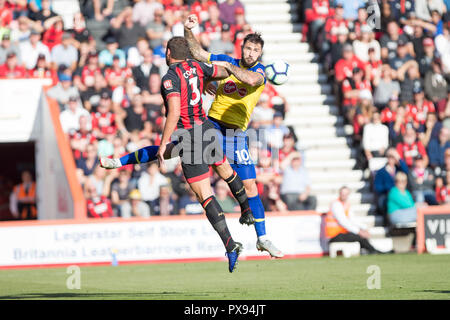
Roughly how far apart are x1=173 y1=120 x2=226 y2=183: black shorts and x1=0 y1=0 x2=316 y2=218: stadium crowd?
250 inches

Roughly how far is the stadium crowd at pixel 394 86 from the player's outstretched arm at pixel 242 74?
26.0ft

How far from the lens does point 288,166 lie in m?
18.5

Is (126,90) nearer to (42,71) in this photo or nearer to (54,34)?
(42,71)

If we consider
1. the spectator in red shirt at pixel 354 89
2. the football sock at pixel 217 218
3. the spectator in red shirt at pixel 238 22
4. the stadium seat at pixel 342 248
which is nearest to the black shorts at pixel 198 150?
the football sock at pixel 217 218

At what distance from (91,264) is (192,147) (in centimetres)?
650

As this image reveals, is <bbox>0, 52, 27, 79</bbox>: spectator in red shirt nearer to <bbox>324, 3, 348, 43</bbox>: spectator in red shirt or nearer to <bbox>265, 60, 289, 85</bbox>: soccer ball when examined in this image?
<bbox>324, 3, 348, 43</bbox>: spectator in red shirt

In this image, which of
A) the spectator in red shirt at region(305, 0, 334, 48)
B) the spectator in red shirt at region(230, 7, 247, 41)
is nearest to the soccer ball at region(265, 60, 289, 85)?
the spectator in red shirt at region(230, 7, 247, 41)

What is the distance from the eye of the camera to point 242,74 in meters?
10.8

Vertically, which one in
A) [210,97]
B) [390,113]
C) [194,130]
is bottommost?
[194,130]

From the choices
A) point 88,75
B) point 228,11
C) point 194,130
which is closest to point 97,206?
point 88,75

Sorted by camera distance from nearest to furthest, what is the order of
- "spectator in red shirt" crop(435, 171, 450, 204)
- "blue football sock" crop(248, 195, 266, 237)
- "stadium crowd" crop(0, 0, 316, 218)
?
1. "blue football sock" crop(248, 195, 266, 237)
2. "stadium crowd" crop(0, 0, 316, 218)
3. "spectator in red shirt" crop(435, 171, 450, 204)

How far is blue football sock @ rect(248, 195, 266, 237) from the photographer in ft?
38.4

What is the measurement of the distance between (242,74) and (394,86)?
1045cm
